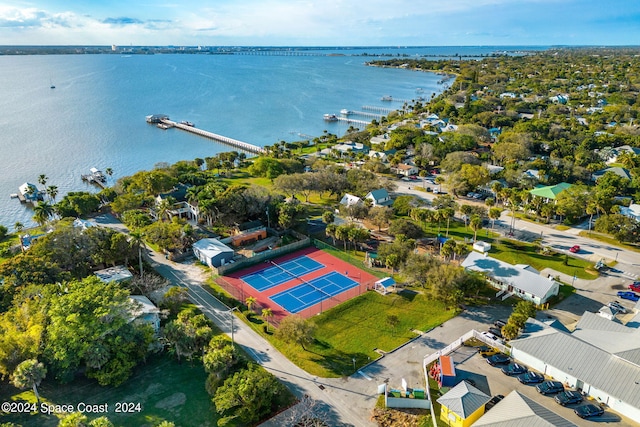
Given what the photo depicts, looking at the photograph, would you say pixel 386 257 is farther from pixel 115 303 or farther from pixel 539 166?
pixel 539 166

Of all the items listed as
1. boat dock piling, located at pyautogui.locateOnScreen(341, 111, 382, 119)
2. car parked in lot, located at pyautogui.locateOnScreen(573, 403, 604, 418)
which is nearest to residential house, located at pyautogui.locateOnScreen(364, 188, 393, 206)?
car parked in lot, located at pyautogui.locateOnScreen(573, 403, 604, 418)

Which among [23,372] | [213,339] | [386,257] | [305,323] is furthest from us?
[386,257]

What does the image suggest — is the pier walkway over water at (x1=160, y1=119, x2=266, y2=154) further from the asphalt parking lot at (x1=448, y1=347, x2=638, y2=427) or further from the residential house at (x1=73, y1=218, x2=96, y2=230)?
the asphalt parking lot at (x1=448, y1=347, x2=638, y2=427)

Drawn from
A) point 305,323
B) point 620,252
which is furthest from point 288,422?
point 620,252

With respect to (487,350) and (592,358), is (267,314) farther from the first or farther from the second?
(592,358)

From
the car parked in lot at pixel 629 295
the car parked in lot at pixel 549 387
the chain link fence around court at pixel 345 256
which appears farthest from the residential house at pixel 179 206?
the car parked in lot at pixel 629 295

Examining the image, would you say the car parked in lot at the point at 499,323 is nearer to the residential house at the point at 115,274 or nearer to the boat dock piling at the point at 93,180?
the residential house at the point at 115,274
